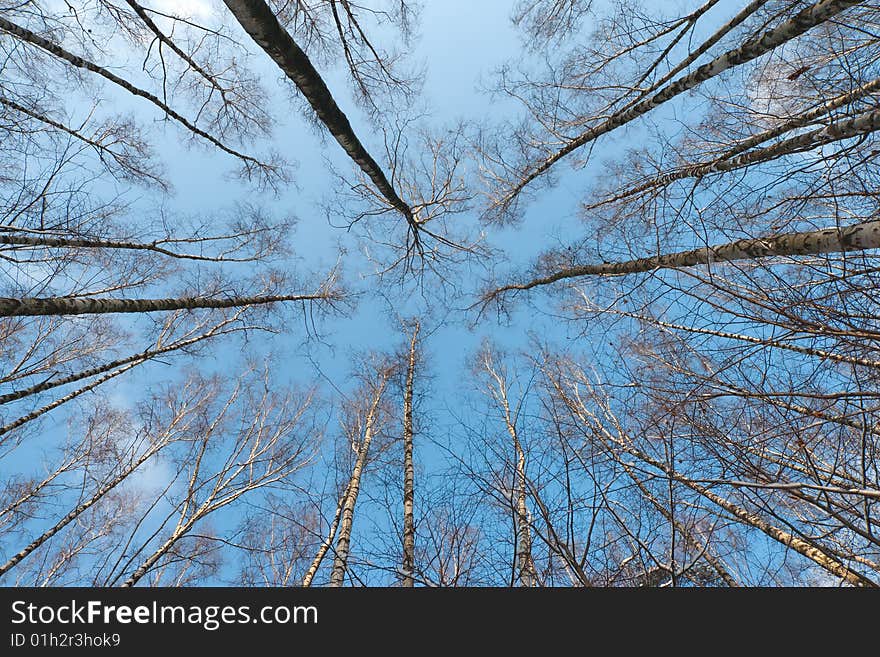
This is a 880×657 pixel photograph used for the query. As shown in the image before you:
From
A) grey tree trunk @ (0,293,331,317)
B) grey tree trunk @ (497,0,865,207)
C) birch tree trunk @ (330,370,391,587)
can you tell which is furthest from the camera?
birch tree trunk @ (330,370,391,587)

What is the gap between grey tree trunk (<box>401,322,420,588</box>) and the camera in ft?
10.5

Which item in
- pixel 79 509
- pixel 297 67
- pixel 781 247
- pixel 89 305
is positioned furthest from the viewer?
pixel 79 509

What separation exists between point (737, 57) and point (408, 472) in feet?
22.2

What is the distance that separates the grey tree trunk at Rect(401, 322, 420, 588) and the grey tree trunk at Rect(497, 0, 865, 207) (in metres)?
5.33

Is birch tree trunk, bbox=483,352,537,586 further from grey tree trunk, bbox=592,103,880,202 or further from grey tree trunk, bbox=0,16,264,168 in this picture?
grey tree trunk, bbox=0,16,264,168

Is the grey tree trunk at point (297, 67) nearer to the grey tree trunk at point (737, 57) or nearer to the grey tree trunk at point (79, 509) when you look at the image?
the grey tree trunk at point (737, 57)

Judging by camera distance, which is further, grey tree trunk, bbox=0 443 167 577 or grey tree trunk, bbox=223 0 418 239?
grey tree trunk, bbox=0 443 167 577

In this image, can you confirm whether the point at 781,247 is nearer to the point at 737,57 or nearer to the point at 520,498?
the point at 737,57

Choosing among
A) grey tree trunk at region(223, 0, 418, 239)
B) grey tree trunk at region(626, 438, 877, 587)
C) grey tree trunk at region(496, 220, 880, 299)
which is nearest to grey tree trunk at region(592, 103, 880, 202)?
grey tree trunk at region(496, 220, 880, 299)

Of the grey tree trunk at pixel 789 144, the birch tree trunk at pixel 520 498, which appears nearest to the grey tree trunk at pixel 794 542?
the birch tree trunk at pixel 520 498

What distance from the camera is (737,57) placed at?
10.4 feet

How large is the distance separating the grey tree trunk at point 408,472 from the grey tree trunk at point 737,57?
210 inches

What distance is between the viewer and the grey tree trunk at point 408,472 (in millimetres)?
3197

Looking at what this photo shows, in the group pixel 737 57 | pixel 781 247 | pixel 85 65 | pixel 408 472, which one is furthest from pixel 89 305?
pixel 737 57
